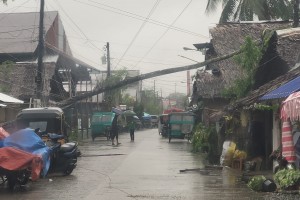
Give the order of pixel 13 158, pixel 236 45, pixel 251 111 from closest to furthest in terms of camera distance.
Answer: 1. pixel 13 158
2. pixel 251 111
3. pixel 236 45

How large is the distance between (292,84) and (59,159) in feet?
24.3

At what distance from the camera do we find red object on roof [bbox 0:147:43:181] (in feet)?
39.8

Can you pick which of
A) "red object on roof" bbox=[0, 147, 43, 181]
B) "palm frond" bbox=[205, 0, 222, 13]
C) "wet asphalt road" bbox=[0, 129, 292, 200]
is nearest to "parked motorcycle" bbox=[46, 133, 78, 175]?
"wet asphalt road" bbox=[0, 129, 292, 200]

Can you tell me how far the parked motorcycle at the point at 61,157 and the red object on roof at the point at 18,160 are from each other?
120 inches

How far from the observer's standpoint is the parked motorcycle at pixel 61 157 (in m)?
15.7

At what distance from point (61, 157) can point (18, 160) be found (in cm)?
368

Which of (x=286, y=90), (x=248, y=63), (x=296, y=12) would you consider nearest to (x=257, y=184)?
(x=286, y=90)

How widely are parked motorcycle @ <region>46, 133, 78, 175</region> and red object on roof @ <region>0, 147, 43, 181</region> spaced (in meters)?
3.05

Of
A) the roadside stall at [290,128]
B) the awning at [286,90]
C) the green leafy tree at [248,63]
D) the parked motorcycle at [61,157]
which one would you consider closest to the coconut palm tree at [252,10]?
the green leafy tree at [248,63]

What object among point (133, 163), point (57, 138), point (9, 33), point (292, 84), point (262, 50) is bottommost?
point (133, 163)

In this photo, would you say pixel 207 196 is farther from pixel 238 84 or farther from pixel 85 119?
pixel 85 119

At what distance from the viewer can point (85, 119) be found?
160 ft

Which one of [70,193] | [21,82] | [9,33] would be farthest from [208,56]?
[70,193]

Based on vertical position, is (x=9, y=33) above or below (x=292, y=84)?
above
